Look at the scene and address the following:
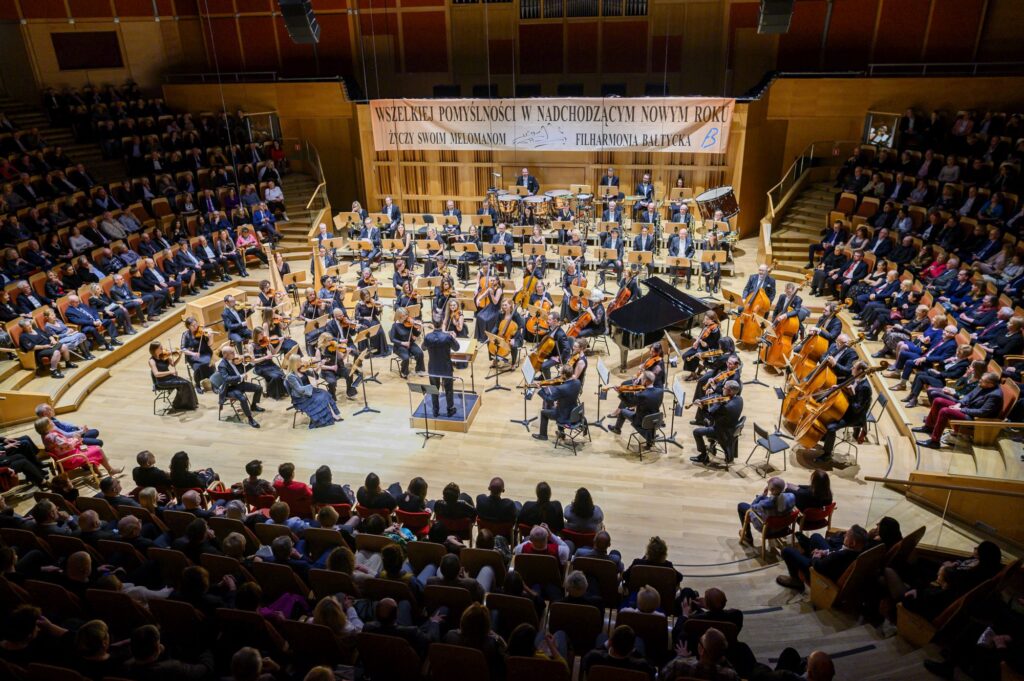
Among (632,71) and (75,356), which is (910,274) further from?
(75,356)

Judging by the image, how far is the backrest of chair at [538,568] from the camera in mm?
5258

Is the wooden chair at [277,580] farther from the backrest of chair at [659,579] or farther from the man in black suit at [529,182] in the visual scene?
the man in black suit at [529,182]

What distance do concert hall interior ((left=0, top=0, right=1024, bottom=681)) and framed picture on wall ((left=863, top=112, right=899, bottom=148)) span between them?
0.29 ft

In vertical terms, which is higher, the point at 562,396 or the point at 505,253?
the point at 505,253

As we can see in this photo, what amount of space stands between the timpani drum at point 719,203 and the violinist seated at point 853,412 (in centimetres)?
731

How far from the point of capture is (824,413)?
820cm

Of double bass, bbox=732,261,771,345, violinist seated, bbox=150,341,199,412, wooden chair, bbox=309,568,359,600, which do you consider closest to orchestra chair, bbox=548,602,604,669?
wooden chair, bbox=309,568,359,600

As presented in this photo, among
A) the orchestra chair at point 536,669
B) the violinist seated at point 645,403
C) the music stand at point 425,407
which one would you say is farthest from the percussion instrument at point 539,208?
the orchestra chair at point 536,669

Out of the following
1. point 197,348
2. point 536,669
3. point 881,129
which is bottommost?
point 197,348

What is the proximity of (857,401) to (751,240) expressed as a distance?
30.7 ft

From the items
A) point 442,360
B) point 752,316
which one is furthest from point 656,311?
point 442,360

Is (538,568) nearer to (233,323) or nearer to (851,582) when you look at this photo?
(851,582)

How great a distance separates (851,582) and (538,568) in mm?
2353

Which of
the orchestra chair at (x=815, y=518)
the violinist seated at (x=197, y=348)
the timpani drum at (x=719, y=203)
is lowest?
the orchestra chair at (x=815, y=518)
